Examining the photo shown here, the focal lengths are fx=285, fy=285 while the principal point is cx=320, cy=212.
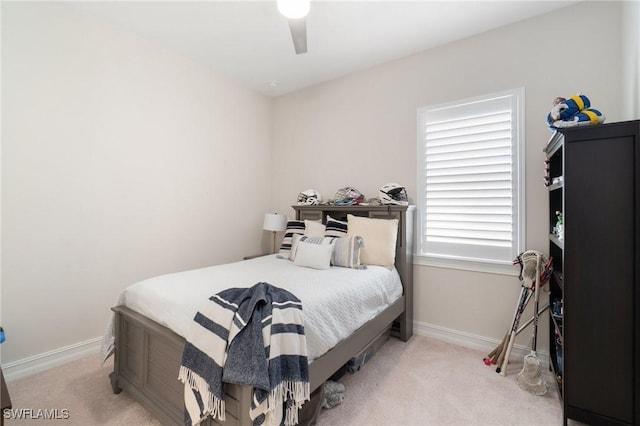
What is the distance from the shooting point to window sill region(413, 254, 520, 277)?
248cm

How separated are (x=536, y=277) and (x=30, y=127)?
13.1 feet

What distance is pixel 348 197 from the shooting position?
10.5 ft

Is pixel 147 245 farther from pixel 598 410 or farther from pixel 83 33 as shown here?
pixel 598 410

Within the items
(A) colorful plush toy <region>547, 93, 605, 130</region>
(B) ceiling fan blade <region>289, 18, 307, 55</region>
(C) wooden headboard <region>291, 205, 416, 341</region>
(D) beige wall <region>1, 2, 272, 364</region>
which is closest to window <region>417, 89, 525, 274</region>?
(C) wooden headboard <region>291, 205, 416, 341</region>

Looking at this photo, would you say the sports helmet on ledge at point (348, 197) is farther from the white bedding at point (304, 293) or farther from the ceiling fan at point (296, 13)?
the ceiling fan at point (296, 13)

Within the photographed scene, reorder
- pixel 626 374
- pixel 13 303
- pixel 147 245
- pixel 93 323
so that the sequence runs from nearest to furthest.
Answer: pixel 626 374 → pixel 13 303 → pixel 93 323 → pixel 147 245

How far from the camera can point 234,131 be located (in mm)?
3682

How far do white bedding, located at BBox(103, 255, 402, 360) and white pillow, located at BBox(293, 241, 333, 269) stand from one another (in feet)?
0.24

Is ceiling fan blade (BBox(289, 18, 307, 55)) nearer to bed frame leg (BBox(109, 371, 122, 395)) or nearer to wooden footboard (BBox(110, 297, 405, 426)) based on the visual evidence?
wooden footboard (BBox(110, 297, 405, 426))

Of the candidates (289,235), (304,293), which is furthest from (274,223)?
(304,293)

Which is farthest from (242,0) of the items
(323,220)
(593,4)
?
(593,4)

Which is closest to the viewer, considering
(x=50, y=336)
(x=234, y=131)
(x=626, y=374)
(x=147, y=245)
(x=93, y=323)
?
(x=626, y=374)

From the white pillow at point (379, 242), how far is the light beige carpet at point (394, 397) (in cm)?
84

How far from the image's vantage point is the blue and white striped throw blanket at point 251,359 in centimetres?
124
